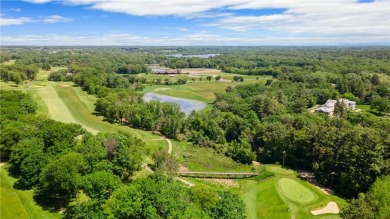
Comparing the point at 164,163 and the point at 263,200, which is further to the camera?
the point at 164,163

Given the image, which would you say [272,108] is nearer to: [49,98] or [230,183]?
[230,183]

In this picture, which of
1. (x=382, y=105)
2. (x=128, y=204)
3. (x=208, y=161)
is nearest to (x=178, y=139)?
(x=208, y=161)

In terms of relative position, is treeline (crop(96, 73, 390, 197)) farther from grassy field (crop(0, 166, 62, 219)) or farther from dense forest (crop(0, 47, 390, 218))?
grassy field (crop(0, 166, 62, 219))

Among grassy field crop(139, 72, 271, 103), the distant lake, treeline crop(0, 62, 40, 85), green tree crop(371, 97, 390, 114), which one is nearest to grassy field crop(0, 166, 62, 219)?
the distant lake

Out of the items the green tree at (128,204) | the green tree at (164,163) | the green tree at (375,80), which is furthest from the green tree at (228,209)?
the green tree at (375,80)

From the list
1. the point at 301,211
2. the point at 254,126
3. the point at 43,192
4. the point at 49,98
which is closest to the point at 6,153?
the point at 43,192

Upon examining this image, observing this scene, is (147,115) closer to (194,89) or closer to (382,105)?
(194,89)

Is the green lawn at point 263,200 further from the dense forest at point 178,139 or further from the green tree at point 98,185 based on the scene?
the green tree at point 98,185
